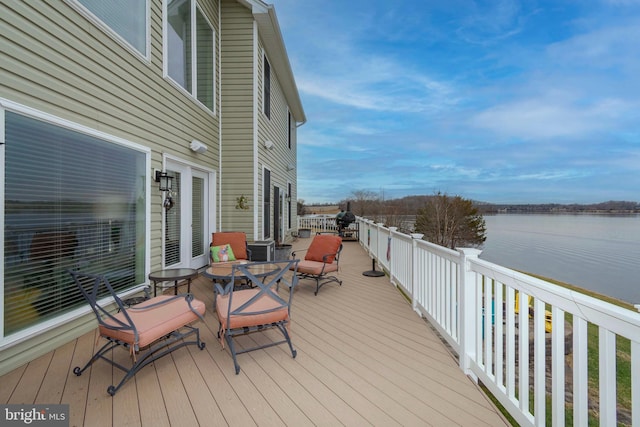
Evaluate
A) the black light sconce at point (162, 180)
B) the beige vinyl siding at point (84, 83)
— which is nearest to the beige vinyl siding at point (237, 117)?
the beige vinyl siding at point (84, 83)

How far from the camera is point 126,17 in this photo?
3.55 m

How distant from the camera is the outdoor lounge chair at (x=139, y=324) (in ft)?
6.81

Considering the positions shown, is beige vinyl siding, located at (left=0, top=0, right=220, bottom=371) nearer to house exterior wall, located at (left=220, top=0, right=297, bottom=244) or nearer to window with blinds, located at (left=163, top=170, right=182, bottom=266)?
window with blinds, located at (left=163, top=170, right=182, bottom=266)

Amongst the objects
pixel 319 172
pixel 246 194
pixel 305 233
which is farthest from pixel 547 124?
pixel 246 194

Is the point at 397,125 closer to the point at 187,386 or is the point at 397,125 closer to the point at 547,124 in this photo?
the point at 547,124

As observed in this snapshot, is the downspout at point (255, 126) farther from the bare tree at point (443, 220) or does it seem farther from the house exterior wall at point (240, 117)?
the bare tree at point (443, 220)

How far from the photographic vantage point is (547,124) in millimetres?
19938

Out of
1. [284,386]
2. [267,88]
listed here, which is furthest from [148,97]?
[284,386]

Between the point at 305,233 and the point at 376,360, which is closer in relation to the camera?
the point at 376,360

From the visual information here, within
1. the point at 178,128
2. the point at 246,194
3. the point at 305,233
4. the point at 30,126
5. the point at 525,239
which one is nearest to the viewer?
the point at 30,126

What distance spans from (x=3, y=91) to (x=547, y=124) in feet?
84.7

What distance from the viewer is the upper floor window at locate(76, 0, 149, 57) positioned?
10.3ft

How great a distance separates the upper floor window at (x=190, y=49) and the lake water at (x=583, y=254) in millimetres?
14473

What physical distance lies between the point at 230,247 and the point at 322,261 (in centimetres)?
163
